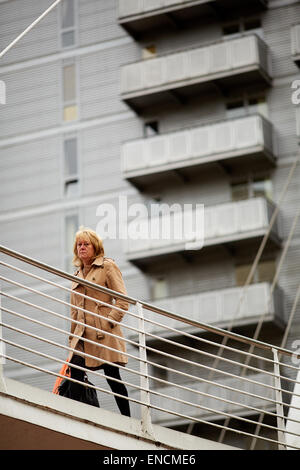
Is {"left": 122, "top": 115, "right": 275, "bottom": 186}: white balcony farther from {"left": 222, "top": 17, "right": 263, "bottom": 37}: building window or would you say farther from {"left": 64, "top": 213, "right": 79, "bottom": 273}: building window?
{"left": 222, "top": 17, "right": 263, "bottom": 37}: building window

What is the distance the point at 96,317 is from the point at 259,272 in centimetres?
2518

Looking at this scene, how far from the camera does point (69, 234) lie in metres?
37.1

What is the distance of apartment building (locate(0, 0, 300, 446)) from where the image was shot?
110 feet

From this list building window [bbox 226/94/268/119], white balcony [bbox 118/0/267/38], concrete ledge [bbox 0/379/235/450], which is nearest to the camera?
concrete ledge [bbox 0/379/235/450]

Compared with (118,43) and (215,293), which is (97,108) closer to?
(118,43)

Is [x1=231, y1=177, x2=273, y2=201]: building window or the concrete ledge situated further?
[x1=231, y1=177, x2=273, y2=201]: building window

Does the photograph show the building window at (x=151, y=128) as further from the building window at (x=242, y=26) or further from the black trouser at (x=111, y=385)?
the black trouser at (x=111, y=385)

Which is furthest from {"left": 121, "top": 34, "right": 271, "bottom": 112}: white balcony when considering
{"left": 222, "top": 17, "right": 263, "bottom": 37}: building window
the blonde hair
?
the blonde hair

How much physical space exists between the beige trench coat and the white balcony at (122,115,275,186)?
24.7 meters

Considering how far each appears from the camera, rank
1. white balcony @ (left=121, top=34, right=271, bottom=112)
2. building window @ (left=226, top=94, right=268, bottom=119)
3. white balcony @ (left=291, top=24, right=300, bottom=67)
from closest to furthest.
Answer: white balcony @ (left=291, top=24, right=300, bottom=67) → white balcony @ (left=121, top=34, right=271, bottom=112) → building window @ (left=226, top=94, right=268, bottom=119)

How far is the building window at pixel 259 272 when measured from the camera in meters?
33.9

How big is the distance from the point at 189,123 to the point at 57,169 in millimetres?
4641

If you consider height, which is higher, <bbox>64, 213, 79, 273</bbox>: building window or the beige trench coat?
<bbox>64, 213, 79, 273</bbox>: building window

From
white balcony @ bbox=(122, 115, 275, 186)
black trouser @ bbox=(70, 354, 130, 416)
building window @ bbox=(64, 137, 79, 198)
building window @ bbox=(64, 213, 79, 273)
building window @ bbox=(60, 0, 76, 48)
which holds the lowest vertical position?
black trouser @ bbox=(70, 354, 130, 416)
